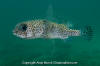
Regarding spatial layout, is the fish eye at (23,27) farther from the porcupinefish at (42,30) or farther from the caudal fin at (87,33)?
the caudal fin at (87,33)

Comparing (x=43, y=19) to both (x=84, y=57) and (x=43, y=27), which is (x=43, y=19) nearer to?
(x=43, y=27)

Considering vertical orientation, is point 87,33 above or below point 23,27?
below

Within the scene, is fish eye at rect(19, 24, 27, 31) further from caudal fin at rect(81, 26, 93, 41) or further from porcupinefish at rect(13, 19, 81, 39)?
caudal fin at rect(81, 26, 93, 41)

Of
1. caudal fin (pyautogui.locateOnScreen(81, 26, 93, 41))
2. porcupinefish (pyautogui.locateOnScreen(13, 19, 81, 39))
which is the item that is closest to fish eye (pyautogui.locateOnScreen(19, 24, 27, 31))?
porcupinefish (pyautogui.locateOnScreen(13, 19, 81, 39))

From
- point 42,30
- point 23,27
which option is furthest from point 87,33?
point 23,27

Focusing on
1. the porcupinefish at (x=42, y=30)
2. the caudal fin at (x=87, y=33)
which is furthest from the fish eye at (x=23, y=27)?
the caudal fin at (x=87, y=33)

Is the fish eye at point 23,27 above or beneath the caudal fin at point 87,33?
above

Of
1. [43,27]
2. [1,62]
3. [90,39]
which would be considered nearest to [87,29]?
[90,39]

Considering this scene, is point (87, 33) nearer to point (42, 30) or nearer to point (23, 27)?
point (42, 30)
